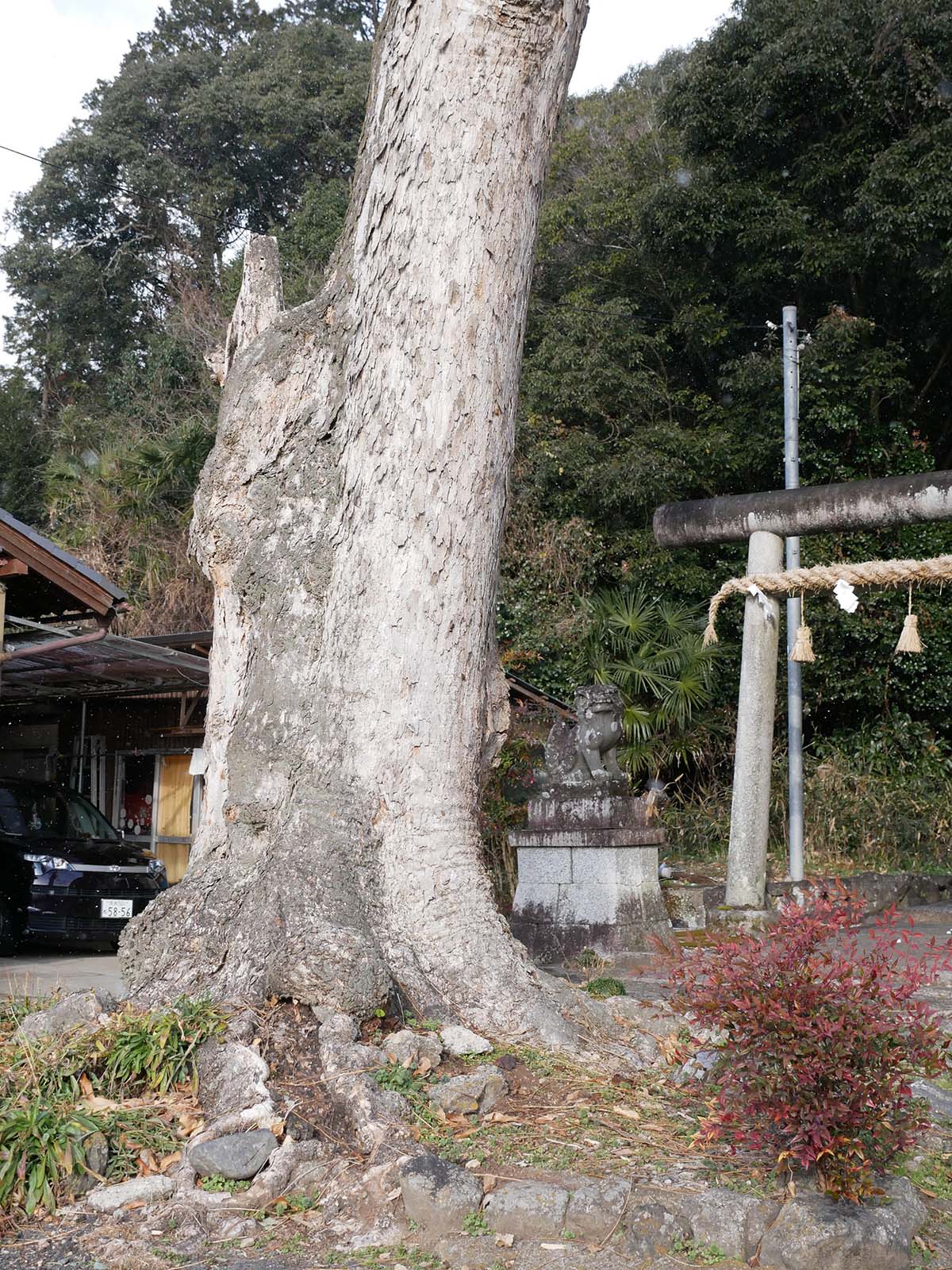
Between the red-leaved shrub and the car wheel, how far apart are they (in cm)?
861

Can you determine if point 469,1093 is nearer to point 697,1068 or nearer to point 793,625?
point 697,1068

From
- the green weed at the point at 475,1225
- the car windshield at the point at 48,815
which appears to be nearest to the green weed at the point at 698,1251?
the green weed at the point at 475,1225

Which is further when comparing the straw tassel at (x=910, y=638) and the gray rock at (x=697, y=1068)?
the straw tassel at (x=910, y=638)

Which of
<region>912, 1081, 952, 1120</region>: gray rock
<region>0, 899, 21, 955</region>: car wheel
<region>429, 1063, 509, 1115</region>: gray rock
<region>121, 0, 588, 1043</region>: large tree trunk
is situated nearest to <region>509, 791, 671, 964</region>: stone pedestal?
<region>121, 0, 588, 1043</region>: large tree trunk

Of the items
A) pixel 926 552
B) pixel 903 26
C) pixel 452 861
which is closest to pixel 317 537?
pixel 452 861

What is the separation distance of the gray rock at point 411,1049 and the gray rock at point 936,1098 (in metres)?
2.06

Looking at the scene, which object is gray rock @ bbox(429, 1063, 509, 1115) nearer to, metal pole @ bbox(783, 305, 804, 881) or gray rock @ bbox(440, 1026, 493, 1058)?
gray rock @ bbox(440, 1026, 493, 1058)

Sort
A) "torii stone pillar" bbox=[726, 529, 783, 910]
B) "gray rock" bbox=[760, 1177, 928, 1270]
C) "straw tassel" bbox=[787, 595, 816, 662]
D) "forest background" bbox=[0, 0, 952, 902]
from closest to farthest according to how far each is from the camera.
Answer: "gray rock" bbox=[760, 1177, 928, 1270], "straw tassel" bbox=[787, 595, 816, 662], "torii stone pillar" bbox=[726, 529, 783, 910], "forest background" bbox=[0, 0, 952, 902]

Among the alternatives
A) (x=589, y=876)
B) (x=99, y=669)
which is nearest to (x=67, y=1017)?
(x=589, y=876)

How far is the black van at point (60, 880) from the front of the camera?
36.3 ft

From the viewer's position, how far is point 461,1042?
16.7 ft

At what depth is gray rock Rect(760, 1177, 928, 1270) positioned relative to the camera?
140 inches

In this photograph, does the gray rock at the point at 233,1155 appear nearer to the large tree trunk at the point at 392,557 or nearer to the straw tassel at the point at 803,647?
the large tree trunk at the point at 392,557

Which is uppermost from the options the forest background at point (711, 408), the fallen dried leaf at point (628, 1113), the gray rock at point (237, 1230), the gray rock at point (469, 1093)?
the forest background at point (711, 408)
